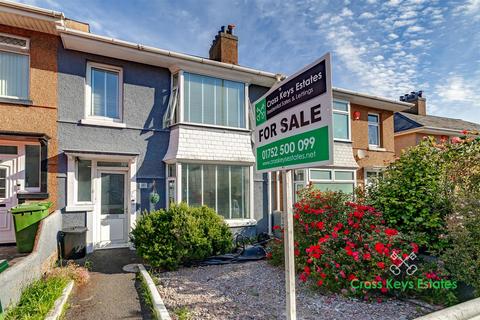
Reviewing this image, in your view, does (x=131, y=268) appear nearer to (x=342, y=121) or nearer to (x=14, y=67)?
(x=14, y=67)

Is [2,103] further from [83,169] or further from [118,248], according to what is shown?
[118,248]

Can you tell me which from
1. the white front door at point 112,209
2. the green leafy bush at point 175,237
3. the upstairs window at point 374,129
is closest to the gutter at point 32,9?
the white front door at point 112,209

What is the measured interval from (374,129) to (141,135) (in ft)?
36.8

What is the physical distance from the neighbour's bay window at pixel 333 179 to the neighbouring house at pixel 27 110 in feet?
29.2

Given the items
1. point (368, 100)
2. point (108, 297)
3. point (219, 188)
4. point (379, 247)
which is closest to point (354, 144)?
point (368, 100)

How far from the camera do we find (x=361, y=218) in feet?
17.4

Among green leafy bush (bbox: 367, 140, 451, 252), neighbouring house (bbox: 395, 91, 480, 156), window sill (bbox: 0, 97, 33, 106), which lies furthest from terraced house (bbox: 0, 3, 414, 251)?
neighbouring house (bbox: 395, 91, 480, 156)

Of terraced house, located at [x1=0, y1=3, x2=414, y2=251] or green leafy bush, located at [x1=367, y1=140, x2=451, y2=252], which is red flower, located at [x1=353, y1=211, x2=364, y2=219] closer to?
green leafy bush, located at [x1=367, y1=140, x2=451, y2=252]

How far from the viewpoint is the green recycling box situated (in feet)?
20.6

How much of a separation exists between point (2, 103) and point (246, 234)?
7.72 metres

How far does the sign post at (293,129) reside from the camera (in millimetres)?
2191

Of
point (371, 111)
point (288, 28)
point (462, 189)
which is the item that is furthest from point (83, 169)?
point (371, 111)

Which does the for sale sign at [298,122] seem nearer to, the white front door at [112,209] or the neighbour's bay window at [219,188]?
the neighbour's bay window at [219,188]

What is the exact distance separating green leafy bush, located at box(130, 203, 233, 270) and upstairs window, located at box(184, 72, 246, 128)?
3.60 metres
